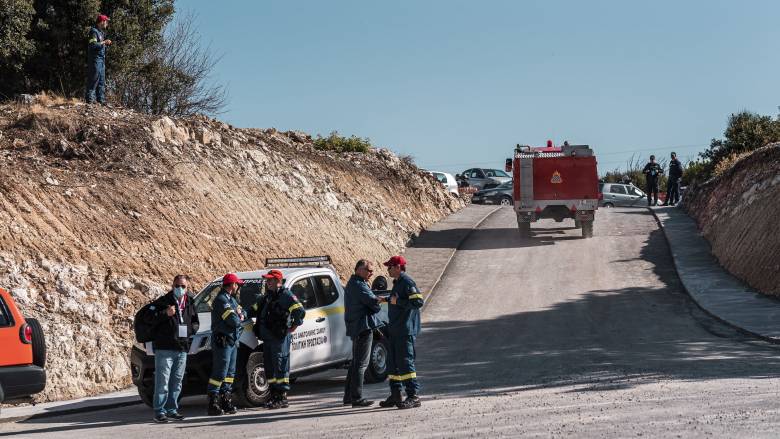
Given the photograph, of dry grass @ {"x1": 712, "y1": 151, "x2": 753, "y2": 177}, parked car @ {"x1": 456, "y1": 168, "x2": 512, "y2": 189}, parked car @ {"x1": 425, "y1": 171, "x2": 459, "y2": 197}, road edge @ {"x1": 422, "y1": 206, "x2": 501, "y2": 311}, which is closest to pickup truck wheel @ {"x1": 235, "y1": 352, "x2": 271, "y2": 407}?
road edge @ {"x1": 422, "y1": 206, "x2": 501, "y2": 311}

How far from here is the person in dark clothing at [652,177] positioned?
42500 mm

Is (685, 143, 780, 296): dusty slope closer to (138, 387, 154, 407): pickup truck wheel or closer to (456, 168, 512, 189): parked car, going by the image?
(456, 168, 512, 189): parked car

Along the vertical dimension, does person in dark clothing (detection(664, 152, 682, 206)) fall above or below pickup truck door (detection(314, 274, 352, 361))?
above

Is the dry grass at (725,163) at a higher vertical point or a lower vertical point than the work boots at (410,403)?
higher

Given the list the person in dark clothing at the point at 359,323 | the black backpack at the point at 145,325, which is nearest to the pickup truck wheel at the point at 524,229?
the person in dark clothing at the point at 359,323

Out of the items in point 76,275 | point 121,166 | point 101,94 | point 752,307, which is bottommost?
point 752,307

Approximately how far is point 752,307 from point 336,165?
16.9m

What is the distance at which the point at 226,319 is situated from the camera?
12.6 meters

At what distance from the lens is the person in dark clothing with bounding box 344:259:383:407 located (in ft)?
41.4

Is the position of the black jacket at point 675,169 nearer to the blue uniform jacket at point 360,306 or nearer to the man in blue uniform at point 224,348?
the blue uniform jacket at point 360,306

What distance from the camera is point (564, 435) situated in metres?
9.83

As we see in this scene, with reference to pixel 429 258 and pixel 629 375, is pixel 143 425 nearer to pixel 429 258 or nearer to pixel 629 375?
pixel 629 375

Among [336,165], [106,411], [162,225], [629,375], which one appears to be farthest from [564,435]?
[336,165]

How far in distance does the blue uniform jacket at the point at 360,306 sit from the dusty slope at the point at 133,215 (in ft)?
16.7
